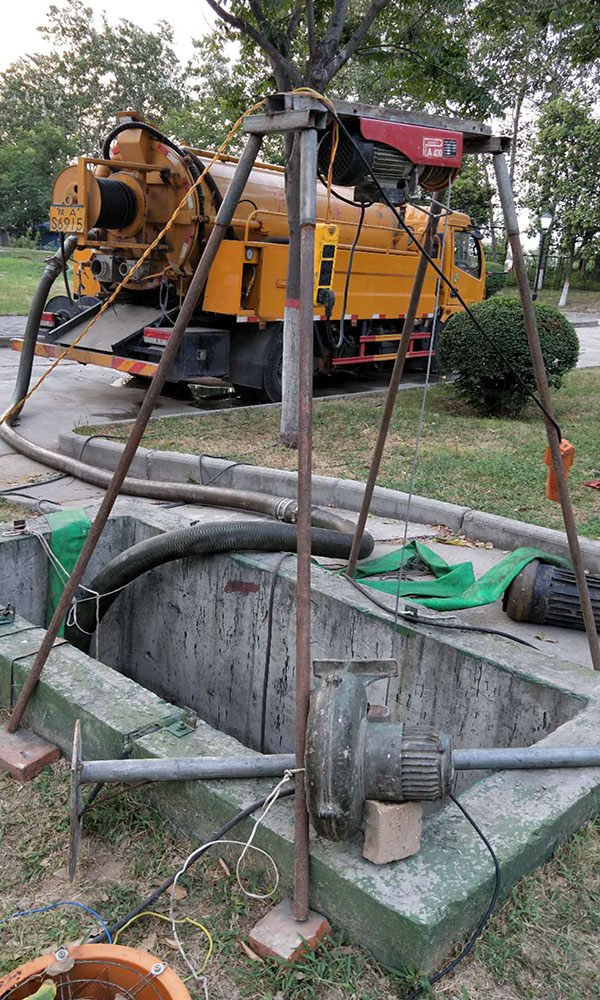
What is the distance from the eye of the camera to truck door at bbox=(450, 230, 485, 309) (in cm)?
1329

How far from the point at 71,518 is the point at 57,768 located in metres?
1.81

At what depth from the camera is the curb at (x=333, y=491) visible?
5840 millimetres

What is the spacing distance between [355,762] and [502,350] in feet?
25.1

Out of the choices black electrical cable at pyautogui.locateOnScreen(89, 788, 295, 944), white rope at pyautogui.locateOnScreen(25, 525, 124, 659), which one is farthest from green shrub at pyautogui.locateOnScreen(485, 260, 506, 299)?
black electrical cable at pyautogui.locateOnScreen(89, 788, 295, 944)

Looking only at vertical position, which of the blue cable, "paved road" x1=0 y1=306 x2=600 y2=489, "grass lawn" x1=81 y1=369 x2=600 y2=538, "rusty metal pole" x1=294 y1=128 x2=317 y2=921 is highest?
"rusty metal pole" x1=294 y1=128 x2=317 y2=921

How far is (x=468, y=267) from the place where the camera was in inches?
538

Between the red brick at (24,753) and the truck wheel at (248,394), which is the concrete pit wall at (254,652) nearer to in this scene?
the red brick at (24,753)

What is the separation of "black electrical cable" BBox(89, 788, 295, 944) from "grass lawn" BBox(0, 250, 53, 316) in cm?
1827

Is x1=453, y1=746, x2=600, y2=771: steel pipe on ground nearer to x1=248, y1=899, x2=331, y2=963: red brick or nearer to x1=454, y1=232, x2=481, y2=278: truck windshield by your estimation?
x1=248, y1=899, x2=331, y2=963: red brick

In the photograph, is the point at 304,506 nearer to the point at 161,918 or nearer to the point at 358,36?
the point at 161,918

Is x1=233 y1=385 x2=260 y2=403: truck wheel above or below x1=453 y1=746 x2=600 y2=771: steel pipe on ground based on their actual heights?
below

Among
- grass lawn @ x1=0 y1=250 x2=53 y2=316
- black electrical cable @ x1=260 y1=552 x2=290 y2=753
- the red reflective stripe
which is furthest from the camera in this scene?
grass lawn @ x1=0 y1=250 x2=53 y2=316

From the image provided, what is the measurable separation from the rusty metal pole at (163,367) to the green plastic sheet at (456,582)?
6.24 feet

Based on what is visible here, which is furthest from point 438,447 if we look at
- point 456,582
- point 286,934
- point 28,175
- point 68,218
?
point 28,175
